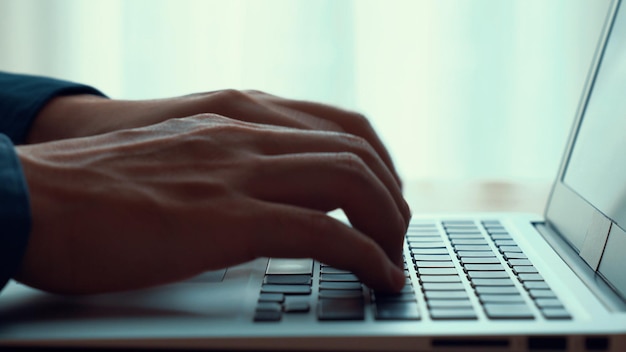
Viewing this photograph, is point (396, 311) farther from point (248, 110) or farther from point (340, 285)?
point (248, 110)

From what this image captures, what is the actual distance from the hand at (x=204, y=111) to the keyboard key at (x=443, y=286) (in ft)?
0.53

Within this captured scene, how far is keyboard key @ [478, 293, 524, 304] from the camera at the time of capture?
1.47 feet

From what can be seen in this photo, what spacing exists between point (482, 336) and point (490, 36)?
1.48 meters

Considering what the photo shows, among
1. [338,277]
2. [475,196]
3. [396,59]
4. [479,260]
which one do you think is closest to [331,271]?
[338,277]

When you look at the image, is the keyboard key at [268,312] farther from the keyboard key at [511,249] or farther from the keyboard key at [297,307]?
the keyboard key at [511,249]

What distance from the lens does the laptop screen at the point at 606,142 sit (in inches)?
23.5

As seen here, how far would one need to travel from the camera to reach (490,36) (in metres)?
1.78

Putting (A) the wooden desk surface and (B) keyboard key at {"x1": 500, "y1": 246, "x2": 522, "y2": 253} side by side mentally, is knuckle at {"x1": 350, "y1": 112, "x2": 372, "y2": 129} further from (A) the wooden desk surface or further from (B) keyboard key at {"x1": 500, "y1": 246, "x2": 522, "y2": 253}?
(A) the wooden desk surface

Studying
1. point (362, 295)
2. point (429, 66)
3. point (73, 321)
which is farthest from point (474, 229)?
point (429, 66)

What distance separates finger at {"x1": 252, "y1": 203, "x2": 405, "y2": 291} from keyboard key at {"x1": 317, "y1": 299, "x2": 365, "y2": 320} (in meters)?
0.02

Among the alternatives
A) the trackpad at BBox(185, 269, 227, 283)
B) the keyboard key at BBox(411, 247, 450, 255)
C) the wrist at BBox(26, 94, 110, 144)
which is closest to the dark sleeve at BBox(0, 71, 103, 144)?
the wrist at BBox(26, 94, 110, 144)

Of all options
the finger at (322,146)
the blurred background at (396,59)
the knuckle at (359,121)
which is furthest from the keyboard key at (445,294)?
the blurred background at (396,59)

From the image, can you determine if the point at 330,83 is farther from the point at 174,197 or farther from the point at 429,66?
the point at 174,197

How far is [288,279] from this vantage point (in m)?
0.51
